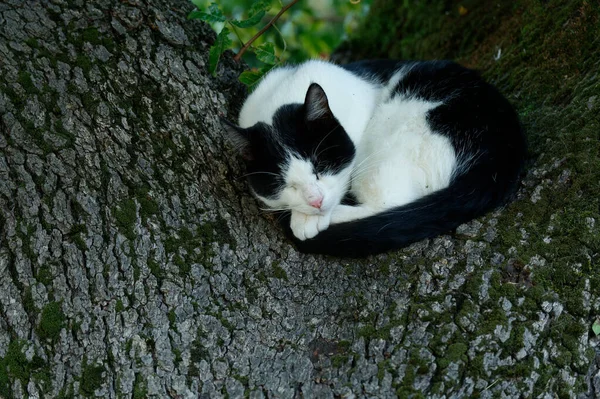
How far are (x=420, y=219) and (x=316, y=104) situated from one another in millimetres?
635

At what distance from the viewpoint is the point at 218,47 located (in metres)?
2.48

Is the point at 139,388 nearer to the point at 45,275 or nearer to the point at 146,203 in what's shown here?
the point at 45,275

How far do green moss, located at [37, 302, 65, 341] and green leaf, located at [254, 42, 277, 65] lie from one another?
4.63 feet

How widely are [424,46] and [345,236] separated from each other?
2.30 metres

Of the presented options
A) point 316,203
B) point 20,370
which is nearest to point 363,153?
point 316,203

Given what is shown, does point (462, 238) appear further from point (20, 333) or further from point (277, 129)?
point (20, 333)

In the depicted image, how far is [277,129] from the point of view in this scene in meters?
2.46

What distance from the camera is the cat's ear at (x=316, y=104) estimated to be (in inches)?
90.4

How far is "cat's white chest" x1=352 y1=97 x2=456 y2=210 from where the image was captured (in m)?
2.31

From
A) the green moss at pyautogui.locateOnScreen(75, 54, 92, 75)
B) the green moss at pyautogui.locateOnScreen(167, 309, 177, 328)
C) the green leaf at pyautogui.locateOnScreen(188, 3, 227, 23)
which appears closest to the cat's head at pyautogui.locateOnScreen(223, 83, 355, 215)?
the green leaf at pyautogui.locateOnScreen(188, 3, 227, 23)

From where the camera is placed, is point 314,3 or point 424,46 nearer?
point 424,46

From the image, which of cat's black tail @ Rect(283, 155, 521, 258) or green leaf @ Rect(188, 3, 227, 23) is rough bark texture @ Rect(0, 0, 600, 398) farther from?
green leaf @ Rect(188, 3, 227, 23)

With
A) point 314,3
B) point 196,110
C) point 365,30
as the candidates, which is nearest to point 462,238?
point 196,110

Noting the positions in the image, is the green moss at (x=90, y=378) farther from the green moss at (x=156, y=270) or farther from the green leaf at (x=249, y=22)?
the green leaf at (x=249, y=22)
